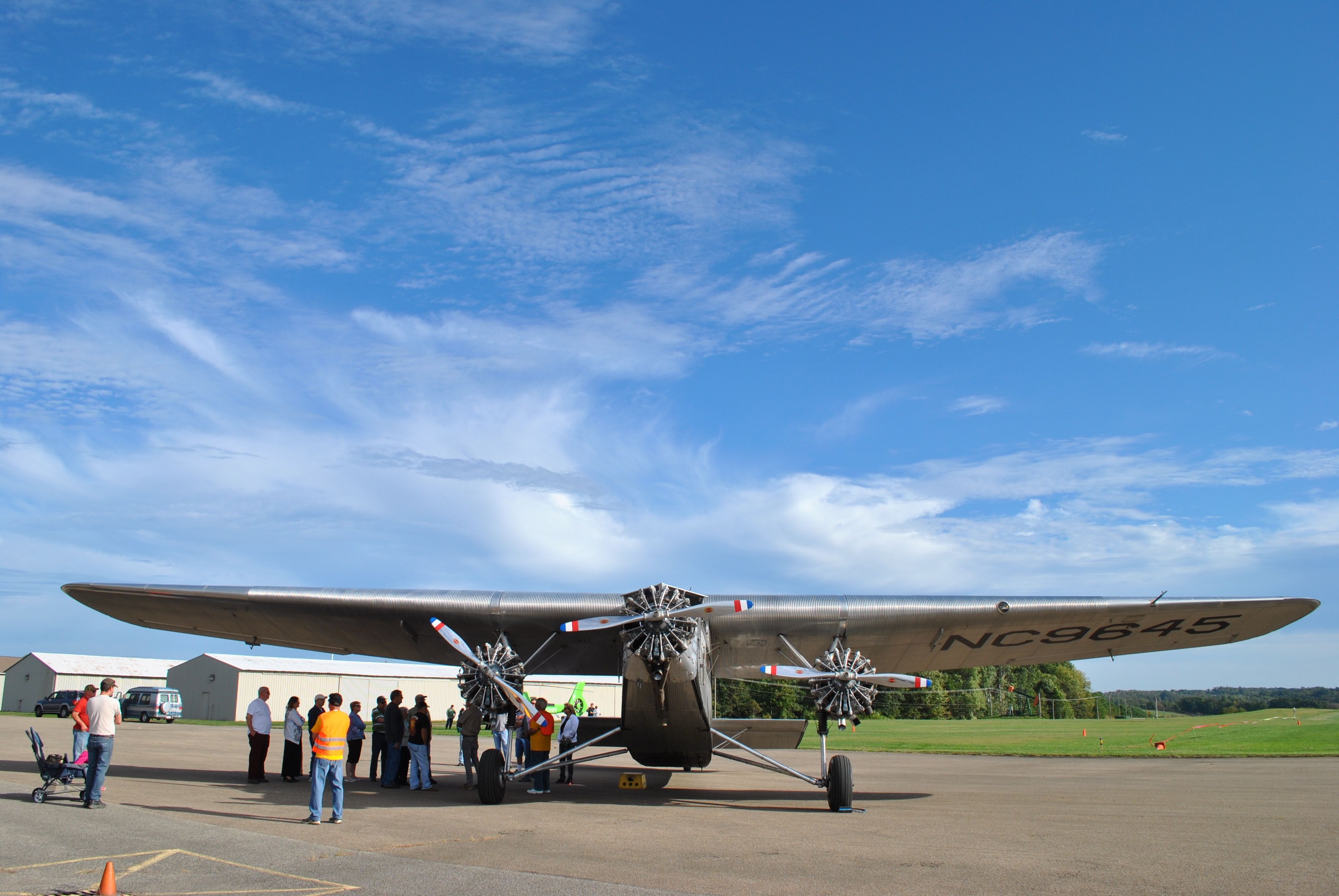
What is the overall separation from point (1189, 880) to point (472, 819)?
886 cm

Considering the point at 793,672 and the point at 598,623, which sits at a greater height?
the point at 598,623

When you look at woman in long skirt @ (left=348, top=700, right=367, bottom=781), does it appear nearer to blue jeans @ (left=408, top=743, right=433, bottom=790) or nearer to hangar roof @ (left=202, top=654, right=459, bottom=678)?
blue jeans @ (left=408, top=743, right=433, bottom=790)

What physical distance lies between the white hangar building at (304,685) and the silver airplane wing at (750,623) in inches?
1541

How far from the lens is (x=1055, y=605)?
15.4 m

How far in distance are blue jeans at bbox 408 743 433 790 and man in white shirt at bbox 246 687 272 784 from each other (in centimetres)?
270

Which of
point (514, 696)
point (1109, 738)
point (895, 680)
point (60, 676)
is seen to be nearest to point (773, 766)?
point (895, 680)

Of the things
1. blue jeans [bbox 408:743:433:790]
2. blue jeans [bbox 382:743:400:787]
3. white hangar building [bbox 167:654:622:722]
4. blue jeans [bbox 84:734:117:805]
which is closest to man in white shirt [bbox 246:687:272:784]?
blue jeans [bbox 382:743:400:787]

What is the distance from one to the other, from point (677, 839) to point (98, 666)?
7694cm

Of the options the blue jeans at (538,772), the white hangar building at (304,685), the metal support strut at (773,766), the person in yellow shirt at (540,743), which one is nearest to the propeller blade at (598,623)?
the person in yellow shirt at (540,743)

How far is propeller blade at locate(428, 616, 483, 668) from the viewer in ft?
48.7

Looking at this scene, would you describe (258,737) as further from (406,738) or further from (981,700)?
(981,700)

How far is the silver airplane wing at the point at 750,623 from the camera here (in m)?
15.6

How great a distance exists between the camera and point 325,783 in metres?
11.8

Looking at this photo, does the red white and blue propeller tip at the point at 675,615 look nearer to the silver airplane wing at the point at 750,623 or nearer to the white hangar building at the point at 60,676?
the silver airplane wing at the point at 750,623
